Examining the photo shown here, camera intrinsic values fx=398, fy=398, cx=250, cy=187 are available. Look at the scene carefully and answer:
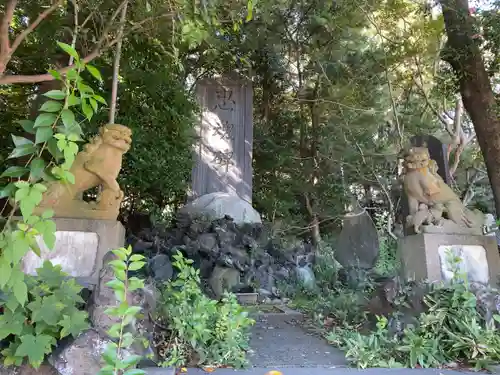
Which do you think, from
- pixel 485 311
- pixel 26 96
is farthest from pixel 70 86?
pixel 26 96

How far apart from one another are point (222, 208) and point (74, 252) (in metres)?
3.80

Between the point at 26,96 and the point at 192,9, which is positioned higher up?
the point at 26,96

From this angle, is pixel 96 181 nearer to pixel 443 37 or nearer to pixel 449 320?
pixel 449 320

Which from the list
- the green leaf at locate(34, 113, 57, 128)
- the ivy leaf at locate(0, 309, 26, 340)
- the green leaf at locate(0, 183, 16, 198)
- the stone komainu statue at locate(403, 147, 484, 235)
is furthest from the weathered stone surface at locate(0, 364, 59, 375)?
the stone komainu statue at locate(403, 147, 484, 235)

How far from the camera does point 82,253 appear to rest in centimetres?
344

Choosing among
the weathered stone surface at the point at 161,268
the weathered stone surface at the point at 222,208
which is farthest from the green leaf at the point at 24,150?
the weathered stone surface at the point at 222,208

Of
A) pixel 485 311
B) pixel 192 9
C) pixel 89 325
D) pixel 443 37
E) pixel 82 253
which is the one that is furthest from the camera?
pixel 443 37

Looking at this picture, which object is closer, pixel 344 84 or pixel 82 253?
pixel 82 253

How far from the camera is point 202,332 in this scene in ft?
8.71

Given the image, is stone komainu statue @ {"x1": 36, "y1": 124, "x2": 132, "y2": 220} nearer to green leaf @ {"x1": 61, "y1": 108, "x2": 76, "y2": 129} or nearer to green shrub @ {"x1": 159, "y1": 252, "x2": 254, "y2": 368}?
green shrub @ {"x1": 159, "y1": 252, "x2": 254, "y2": 368}

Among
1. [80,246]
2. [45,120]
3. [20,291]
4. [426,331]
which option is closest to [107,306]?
[20,291]

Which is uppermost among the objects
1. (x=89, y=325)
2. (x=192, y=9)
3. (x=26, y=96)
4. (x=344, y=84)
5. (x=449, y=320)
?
(x=344, y=84)

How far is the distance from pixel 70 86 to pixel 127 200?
649 centimetres

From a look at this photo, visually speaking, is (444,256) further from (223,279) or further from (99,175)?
(99,175)
